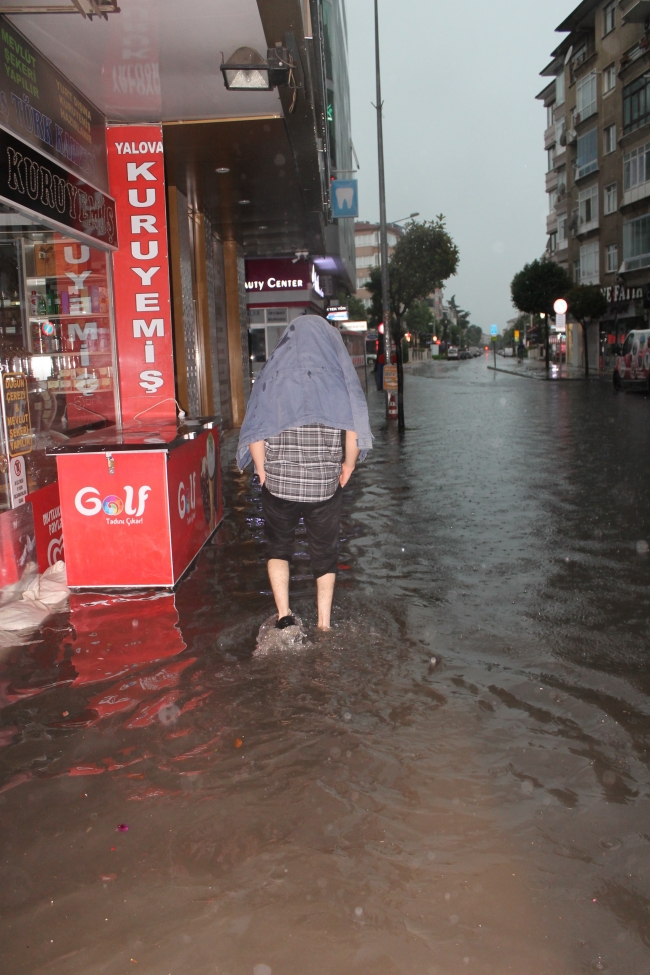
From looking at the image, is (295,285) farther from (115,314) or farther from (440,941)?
(440,941)

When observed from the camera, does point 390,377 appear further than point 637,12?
No

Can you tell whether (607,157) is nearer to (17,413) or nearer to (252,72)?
(252,72)

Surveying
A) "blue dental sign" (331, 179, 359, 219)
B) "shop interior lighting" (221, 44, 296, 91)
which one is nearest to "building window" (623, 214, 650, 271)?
"blue dental sign" (331, 179, 359, 219)

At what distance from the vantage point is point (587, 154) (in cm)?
4862

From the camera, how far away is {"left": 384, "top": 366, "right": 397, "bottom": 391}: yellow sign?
57.5ft

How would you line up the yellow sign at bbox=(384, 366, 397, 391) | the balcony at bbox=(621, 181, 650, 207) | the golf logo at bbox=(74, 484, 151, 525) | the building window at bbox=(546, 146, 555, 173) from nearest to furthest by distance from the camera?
the golf logo at bbox=(74, 484, 151, 525)
the yellow sign at bbox=(384, 366, 397, 391)
the balcony at bbox=(621, 181, 650, 207)
the building window at bbox=(546, 146, 555, 173)

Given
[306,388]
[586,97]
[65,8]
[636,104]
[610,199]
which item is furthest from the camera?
[586,97]

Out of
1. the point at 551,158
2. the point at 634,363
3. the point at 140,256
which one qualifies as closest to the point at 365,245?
the point at 551,158

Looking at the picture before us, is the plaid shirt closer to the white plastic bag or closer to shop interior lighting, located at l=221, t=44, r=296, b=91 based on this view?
the white plastic bag

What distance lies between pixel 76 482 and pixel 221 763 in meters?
2.87

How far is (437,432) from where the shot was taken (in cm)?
1714

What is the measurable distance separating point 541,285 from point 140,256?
165ft

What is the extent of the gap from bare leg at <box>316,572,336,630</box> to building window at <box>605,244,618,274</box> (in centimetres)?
4458

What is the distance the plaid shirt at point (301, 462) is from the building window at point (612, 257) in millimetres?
44548
